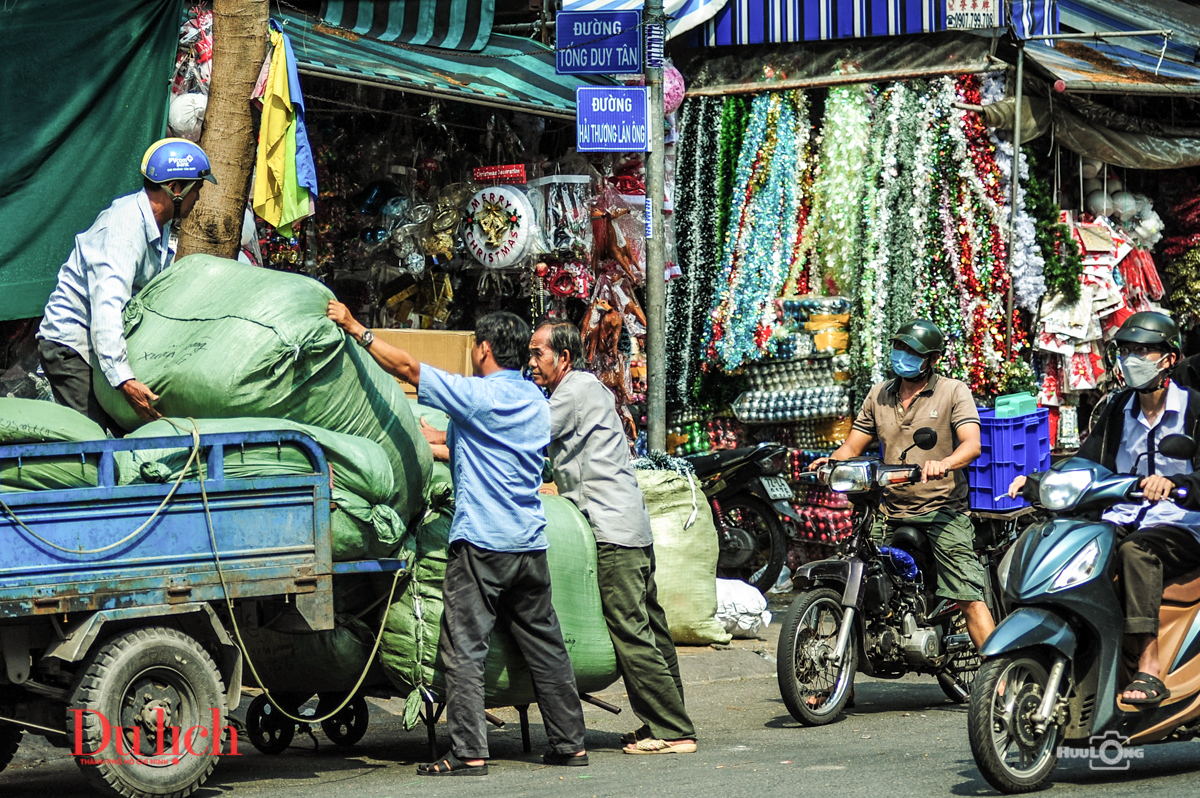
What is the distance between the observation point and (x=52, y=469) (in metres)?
4.98

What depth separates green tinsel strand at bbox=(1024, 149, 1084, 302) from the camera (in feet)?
36.5

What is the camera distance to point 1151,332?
5668mm

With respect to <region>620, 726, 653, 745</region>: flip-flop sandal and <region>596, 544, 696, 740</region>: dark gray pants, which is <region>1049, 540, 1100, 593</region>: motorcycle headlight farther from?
<region>620, 726, 653, 745</region>: flip-flop sandal

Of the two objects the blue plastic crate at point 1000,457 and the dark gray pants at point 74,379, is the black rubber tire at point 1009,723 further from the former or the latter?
the dark gray pants at point 74,379

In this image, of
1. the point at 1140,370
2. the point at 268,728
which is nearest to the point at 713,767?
the point at 268,728

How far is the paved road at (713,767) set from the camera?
548 centimetres

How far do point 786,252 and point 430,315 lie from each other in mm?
3088

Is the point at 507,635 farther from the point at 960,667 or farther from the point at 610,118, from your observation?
the point at 610,118

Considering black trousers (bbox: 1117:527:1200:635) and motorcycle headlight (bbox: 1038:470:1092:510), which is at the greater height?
motorcycle headlight (bbox: 1038:470:1092:510)

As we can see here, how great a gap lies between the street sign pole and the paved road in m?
2.39

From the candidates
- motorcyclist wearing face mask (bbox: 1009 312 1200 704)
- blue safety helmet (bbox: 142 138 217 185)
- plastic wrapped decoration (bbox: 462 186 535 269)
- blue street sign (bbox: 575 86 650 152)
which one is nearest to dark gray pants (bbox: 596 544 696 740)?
motorcyclist wearing face mask (bbox: 1009 312 1200 704)

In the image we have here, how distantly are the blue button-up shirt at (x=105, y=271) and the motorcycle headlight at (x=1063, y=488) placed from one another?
11.7 feet

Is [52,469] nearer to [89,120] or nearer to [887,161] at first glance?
[89,120]

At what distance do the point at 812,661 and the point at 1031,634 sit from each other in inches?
70.8
